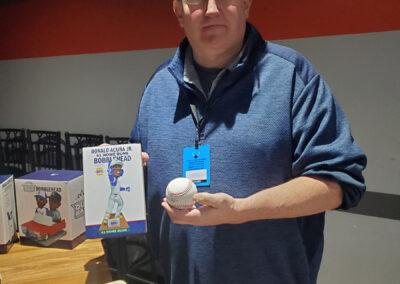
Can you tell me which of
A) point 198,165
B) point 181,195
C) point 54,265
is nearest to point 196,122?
point 198,165

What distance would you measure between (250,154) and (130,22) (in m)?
3.19

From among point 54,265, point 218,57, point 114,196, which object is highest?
point 218,57

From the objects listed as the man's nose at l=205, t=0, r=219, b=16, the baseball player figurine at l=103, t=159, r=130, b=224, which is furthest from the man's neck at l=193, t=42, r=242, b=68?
the baseball player figurine at l=103, t=159, r=130, b=224

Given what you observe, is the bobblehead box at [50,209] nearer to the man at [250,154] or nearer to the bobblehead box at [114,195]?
the bobblehead box at [114,195]

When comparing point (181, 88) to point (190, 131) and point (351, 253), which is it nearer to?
point (190, 131)

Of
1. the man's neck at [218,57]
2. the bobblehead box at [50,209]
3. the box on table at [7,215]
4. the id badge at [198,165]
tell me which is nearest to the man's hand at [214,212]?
the id badge at [198,165]

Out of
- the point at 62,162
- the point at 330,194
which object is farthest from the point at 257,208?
the point at 62,162

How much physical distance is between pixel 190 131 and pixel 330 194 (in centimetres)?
51

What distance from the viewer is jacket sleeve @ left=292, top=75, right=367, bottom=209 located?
39.8 inches

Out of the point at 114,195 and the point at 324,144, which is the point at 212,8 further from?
the point at 114,195

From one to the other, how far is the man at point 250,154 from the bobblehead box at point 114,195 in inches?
3.2

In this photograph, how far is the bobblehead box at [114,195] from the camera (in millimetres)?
1227

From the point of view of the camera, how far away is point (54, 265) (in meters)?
1.55

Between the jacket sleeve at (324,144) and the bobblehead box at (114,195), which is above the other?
the jacket sleeve at (324,144)
